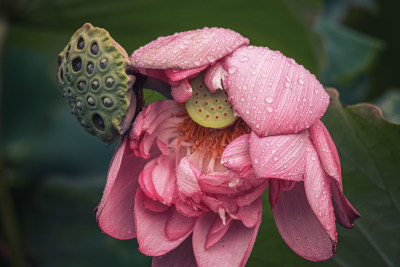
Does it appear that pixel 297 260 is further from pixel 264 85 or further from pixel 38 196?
pixel 38 196

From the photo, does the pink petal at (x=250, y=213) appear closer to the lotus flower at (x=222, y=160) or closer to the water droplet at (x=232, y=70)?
the lotus flower at (x=222, y=160)

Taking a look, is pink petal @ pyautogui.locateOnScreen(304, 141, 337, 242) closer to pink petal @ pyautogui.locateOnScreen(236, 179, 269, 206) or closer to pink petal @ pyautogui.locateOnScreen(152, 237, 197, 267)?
pink petal @ pyautogui.locateOnScreen(236, 179, 269, 206)

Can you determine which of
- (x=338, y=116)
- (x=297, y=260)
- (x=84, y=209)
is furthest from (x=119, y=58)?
(x=84, y=209)

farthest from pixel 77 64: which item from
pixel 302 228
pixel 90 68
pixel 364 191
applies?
pixel 364 191

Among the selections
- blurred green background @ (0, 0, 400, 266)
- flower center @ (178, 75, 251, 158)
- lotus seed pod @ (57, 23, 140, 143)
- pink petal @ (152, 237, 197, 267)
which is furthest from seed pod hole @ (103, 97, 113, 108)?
blurred green background @ (0, 0, 400, 266)

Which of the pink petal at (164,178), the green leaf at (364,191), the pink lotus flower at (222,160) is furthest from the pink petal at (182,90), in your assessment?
the green leaf at (364,191)

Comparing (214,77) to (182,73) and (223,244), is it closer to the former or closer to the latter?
(182,73)
